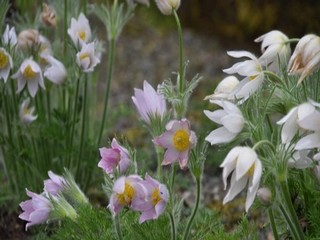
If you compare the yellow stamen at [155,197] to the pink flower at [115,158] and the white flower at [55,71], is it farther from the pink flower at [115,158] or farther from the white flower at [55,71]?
the white flower at [55,71]

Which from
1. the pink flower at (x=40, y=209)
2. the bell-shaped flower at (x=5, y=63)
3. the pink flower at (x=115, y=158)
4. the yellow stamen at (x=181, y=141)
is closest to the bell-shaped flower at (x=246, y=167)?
the yellow stamen at (x=181, y=141)

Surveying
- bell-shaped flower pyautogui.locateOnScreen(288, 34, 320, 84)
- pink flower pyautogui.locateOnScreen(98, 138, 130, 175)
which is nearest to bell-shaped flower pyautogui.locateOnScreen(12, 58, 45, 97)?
pink flower pyautogui.locateOnScreen(98, 138, 130, 175)

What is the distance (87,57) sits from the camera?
108 inches

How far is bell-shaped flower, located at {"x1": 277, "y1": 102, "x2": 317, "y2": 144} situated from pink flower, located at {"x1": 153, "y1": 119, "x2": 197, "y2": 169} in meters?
0.25

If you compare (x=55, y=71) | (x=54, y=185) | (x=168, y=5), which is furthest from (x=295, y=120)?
(x=55, y=71)

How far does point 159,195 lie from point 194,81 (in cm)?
38

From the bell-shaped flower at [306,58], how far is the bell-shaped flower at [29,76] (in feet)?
3.32

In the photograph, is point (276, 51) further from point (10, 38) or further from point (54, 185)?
point (10, 38)

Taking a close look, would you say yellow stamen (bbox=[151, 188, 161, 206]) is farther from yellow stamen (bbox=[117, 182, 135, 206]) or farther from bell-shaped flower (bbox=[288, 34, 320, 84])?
bell-shaped flower (bbox=[288, 34, 320, 84])

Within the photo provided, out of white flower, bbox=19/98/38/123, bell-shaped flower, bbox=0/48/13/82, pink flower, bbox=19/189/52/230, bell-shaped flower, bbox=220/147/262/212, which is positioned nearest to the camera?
bell-shaped flower, bbox=220/147/262/212

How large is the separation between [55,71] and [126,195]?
914 millimetres

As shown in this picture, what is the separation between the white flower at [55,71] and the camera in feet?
9.38

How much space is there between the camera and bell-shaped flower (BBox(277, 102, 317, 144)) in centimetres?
199

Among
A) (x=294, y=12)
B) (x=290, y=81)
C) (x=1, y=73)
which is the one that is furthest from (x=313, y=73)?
(x=294, y=12)
